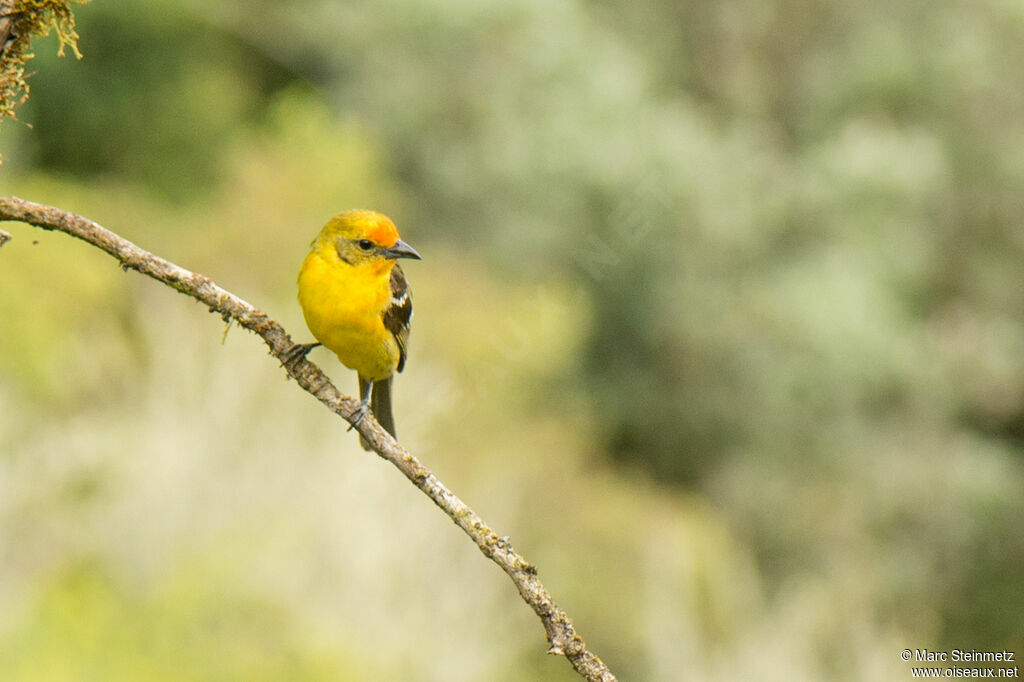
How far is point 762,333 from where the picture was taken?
611 inches

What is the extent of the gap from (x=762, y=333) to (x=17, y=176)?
33.5 feet

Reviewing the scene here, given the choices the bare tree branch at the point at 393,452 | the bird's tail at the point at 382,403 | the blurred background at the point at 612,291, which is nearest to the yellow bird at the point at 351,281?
the bird's tail at the point at 382,403

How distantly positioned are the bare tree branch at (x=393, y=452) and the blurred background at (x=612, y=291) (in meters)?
8.10

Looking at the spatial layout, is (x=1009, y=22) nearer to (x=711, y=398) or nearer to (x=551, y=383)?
(x=711, y=398)

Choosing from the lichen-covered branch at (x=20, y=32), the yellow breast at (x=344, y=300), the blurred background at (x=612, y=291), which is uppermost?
the blurred background at (x=612, y=291)

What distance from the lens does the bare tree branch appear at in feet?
4.54

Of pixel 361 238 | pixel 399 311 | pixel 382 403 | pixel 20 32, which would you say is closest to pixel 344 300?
pixel 361 238

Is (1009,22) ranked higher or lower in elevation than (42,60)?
higher

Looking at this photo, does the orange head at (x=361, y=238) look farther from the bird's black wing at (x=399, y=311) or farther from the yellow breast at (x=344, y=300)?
the bird's black wing at (x=399, y=311)

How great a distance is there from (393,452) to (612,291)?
14.3m

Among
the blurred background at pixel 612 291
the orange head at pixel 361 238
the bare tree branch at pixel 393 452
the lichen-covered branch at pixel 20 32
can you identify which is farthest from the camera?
the blurred background at pixel 612 291

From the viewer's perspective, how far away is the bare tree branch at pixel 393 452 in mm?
1384

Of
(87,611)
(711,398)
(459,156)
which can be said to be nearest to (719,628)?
(711,398)

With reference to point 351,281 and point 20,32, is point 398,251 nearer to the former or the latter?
point 351,281
